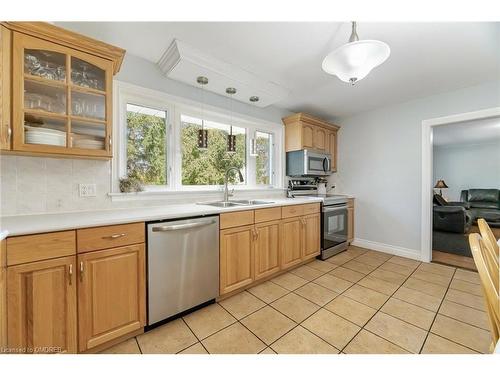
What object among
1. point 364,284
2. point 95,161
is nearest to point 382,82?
point 364,284

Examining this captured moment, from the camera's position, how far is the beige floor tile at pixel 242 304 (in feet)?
5.92

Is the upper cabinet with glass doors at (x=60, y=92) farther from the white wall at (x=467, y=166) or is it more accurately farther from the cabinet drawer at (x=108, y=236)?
the white wall at (x=467, y=166)

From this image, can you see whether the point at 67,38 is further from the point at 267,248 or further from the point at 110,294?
the point at 267,248

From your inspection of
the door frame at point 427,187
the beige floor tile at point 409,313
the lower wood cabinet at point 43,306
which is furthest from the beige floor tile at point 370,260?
the lower wood cabinet at point 43,306

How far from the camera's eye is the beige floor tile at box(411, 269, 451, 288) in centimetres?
233

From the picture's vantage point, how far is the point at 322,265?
281 cm

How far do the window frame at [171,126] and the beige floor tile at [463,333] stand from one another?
7.40ft

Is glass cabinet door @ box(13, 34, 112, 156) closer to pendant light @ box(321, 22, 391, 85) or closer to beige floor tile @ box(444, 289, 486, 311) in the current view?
pendant light @ box(321, 22, 391, 85)

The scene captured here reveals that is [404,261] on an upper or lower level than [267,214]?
lower

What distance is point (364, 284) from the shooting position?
7.51ft

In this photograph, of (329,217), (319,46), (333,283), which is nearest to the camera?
(319,46)

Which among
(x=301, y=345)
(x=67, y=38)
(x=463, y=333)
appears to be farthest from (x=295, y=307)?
(x=67, y=38)

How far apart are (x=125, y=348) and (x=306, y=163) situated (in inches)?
115

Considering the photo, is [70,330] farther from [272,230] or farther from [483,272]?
[483,272]
